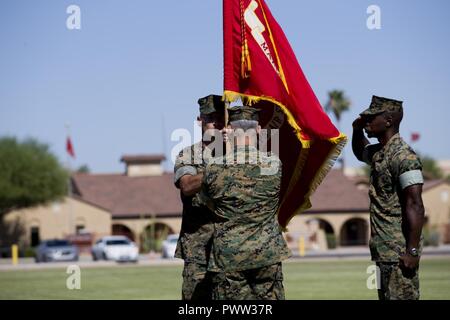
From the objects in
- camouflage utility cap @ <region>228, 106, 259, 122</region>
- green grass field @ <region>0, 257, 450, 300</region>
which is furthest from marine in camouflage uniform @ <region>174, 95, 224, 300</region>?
green grass field @ <region>0, 257, 450, 300</region>

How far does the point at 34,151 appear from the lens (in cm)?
7531

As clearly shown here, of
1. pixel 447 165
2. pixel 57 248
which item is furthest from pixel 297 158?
pixel 447 165

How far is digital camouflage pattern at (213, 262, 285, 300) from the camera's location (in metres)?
8.09

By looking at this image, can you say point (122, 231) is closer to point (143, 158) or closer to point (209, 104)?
point (143, 158)

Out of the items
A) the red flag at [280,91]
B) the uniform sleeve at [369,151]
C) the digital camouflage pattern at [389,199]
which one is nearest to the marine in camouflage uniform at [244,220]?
the digital camouflage pattern at [389,199]

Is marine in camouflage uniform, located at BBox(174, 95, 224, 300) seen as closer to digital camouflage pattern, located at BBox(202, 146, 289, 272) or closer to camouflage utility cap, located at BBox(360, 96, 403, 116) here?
digital camouflage pattern, located at BBox(202, 146, 289, 272)

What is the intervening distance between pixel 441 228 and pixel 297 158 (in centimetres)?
6736

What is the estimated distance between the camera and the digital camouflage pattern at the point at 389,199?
28.2ft

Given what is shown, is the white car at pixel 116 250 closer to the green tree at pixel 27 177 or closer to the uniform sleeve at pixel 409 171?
the green tree at pixel 27 177

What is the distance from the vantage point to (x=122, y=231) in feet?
242

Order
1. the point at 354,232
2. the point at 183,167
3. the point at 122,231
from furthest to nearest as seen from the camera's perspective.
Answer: the point at 354,232, the point at 122,231, the point at 183,167

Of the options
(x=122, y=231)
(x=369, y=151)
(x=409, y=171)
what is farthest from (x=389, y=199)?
(x=122, y=231)

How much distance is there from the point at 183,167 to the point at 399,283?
2287 mm
